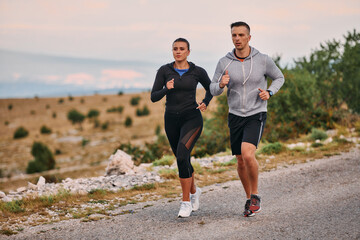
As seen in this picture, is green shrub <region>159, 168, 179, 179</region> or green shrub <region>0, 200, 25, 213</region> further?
green shrub <region>159, 168, 179, 179</region>

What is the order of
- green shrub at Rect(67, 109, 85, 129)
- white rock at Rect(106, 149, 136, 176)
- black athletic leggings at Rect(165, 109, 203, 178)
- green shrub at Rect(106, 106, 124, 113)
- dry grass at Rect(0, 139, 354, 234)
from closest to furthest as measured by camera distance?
black athletic leggings at Rect(165, 109, 203, 178), dry grass at Rect(0, 139, 354, 234), white rock at Rect(106, 149, 136, 176), green shrub at Rect(67, 109, 85, 129), green shrub at Rect(106, 106, 124, 113)

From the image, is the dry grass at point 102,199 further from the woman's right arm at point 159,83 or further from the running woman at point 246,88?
the running woman at point 246,88

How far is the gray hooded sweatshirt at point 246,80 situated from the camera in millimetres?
5426

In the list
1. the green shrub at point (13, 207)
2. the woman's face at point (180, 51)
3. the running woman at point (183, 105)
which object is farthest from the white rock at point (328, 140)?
the green shrub at point (13, 207)

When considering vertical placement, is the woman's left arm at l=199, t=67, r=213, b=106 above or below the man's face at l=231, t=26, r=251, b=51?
below

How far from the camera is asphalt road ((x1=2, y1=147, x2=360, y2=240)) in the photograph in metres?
5.16

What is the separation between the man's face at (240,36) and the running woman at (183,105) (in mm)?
725

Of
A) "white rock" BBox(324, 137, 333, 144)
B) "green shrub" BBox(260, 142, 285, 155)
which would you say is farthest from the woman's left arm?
"white rock" BBox(324, 137, 333, 144)

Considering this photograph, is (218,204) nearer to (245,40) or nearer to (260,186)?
(260,186)

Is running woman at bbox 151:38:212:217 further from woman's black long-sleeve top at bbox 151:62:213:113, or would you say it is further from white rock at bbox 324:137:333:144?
white rock at bbox 324:137:333:144

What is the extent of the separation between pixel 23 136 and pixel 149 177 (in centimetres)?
3941

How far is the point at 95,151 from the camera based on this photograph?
34.4 meters

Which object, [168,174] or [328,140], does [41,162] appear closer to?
[168,174]

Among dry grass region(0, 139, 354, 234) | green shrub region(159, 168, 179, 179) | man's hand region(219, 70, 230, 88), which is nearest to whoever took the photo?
man's hand region(219, 70, 230, 88)
